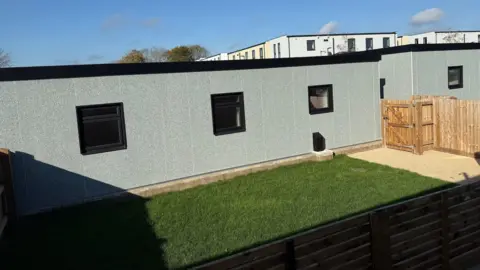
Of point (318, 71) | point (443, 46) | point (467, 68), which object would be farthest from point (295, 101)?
point (467, 68)

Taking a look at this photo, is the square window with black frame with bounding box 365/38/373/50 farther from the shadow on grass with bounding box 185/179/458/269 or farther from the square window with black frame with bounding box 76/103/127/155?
the square window with black frame with bounding box 76/103/127/155

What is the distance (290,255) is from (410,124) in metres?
10.1

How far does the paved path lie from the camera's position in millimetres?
9758

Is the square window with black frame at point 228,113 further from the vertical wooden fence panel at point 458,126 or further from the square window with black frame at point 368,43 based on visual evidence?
the square window with black frame at point 368,43

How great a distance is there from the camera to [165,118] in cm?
953

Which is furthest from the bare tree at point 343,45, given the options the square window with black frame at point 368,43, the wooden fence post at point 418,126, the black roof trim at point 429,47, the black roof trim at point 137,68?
the black roof trim at point 137,68

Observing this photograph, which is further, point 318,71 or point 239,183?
point 318,71

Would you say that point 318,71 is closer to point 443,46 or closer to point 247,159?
point 247,159

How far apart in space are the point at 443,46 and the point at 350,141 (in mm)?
6411

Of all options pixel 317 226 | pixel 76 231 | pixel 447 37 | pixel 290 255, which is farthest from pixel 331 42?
pixel 290 255

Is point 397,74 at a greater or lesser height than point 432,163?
greater

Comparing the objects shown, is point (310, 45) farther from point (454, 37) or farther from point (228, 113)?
point (228, 113)

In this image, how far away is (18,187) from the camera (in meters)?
7.98

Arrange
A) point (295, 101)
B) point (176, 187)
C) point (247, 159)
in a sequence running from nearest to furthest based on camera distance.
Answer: point (176, 187) → point (247, 159) → point (295, 101)
